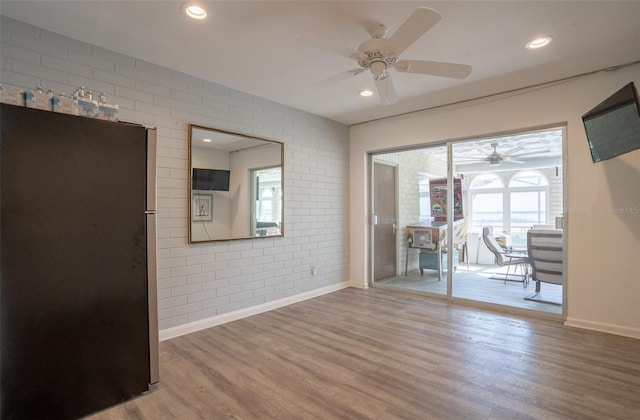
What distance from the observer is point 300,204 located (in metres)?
4.51

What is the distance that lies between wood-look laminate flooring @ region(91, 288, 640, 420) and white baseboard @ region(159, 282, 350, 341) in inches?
3.4

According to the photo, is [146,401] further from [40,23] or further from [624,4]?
[624,4]

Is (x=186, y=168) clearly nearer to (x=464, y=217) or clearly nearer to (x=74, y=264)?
(x=74, y=264)

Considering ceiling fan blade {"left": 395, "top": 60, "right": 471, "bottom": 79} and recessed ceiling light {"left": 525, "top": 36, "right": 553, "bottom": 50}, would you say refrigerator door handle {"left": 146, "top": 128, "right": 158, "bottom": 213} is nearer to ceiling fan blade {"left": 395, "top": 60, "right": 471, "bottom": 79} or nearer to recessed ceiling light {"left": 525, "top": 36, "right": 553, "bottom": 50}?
ceiling fan blade {"left": 395, "top": 60, "right": 471, "bottom": 79}

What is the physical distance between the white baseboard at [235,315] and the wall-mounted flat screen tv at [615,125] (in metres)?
3.63

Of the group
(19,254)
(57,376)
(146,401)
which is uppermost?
(19,254)

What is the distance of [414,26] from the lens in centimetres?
194

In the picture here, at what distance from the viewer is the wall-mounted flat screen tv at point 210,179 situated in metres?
3.35

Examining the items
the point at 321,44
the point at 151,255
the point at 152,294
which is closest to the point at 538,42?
the point at 321,44

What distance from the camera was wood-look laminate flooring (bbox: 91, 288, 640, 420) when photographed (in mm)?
2002

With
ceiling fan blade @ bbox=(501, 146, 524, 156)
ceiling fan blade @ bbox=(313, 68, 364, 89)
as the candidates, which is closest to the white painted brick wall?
ceiling fan blade @ bbox=(313, 68, 364, 89)

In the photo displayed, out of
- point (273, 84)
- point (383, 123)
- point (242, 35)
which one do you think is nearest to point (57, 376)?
point (242, 35)

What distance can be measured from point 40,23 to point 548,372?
469cm

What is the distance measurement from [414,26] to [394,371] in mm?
2429
